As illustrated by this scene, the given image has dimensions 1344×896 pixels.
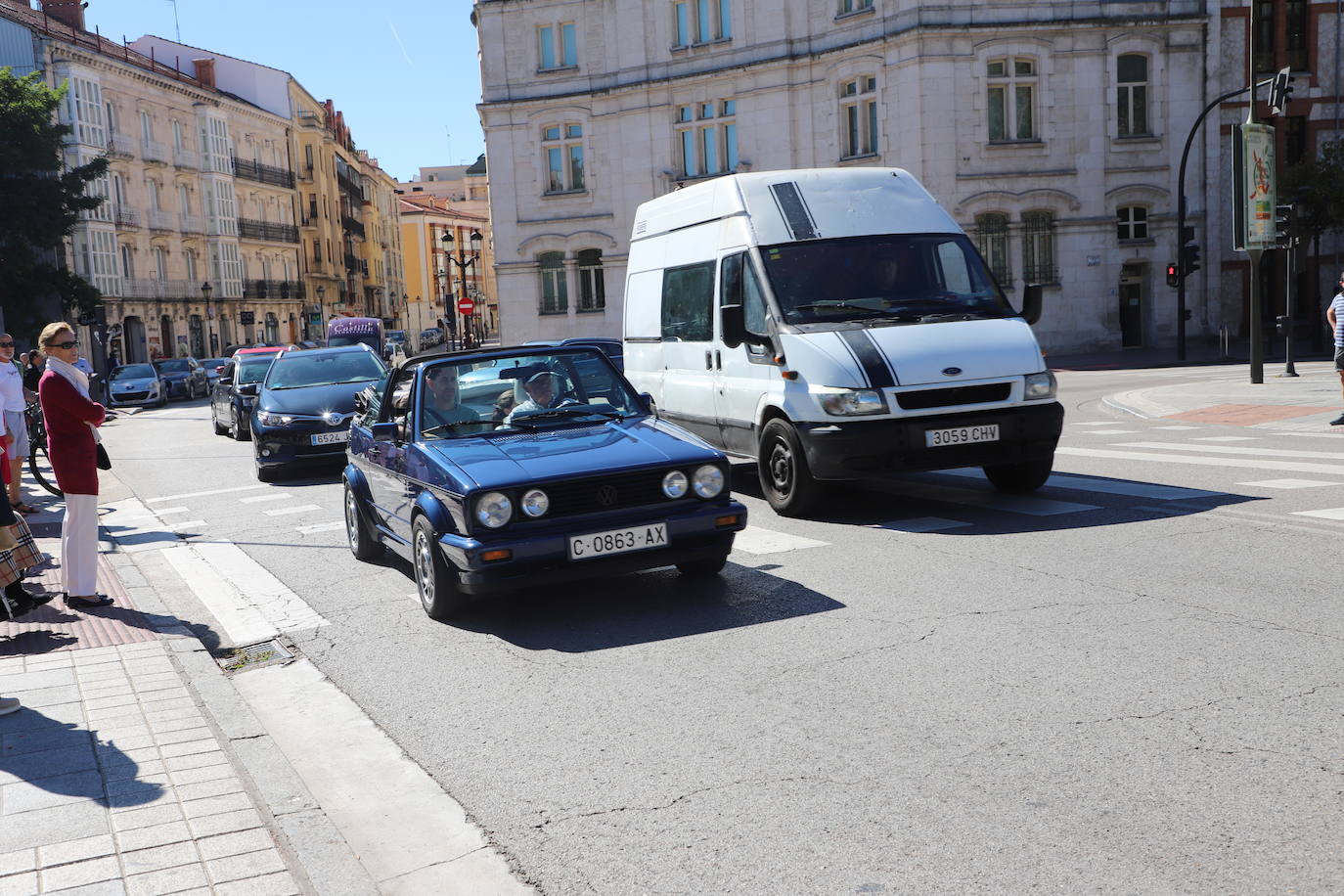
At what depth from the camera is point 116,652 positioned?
6.78 m

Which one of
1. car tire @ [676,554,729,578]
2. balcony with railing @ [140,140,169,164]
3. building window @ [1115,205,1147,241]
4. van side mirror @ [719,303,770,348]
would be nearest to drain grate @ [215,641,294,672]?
car tire @ [676,554,729,578]

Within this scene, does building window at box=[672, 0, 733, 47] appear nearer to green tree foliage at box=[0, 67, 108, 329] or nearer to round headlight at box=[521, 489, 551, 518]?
green tree foliage at box=[0, 67, 108, 329]

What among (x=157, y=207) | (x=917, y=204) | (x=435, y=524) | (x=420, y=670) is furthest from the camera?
(x=157, y=207)

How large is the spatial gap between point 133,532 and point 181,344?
5625 centimetres

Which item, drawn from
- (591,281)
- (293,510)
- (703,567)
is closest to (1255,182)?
(293,510)

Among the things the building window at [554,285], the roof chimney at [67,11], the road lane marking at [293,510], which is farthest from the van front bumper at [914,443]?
the roof chimney at [67,11]

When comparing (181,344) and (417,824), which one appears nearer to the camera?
(417,824)

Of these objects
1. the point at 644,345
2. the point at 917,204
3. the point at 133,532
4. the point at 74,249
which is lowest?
the point at 133,532

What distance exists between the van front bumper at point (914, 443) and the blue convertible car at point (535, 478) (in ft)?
5.74

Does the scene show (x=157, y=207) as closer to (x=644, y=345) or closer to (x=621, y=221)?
(x=621, y=221)

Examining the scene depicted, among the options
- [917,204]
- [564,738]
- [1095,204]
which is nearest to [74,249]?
[1095,204]

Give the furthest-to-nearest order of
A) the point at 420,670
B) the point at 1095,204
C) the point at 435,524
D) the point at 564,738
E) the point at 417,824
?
1. the point at 1095,204
2. the point at 435,524
3. the point at 420,670
4. the point at 564,738
5. the point at 417,824

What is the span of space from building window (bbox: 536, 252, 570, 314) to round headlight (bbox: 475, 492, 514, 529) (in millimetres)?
39499

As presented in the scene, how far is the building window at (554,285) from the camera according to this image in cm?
4612
